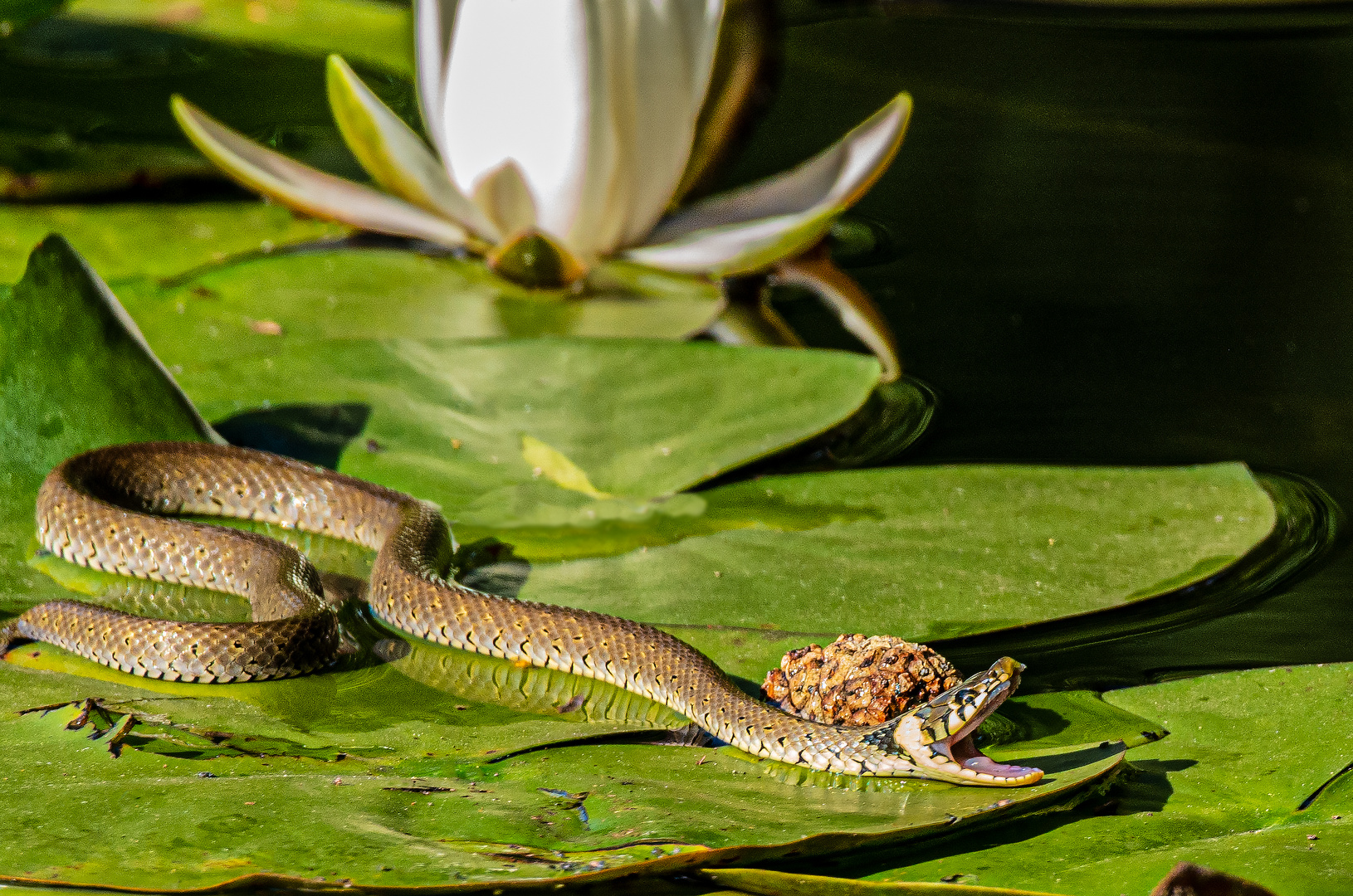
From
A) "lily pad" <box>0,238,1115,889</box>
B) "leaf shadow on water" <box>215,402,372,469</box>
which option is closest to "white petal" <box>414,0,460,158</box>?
"leaf shadow on water" <box>215,402,372,469</box>

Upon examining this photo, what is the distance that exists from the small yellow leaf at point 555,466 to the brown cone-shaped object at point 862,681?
2.83 feet

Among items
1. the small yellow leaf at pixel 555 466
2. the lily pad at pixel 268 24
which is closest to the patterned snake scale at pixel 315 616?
the small yellow leaf at pixel 555 466

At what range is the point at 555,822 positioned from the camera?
229cm

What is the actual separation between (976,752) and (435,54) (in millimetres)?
3242

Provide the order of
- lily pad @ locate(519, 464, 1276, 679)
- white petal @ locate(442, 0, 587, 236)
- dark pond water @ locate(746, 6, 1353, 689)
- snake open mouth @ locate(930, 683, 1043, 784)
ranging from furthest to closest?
white petal @ locate(442, 0, 587, 236) → dark pond water @ locate(746, 6, 1353, 689) → lily pad @ locate(519, 464, 1276, 679) → snake open mouth @ locate(930, 683, 1043, 784)

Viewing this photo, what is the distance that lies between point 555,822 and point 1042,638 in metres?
1.24

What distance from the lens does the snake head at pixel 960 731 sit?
8.14 feet

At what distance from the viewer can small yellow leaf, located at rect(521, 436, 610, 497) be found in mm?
3539

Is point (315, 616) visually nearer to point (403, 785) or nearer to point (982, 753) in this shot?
point (403, 785)

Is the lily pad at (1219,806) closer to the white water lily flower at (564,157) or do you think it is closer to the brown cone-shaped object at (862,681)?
the brown cone-shaped object at (862,681)

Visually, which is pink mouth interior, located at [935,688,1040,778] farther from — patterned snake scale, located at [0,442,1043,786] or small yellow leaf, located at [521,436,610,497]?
small yellow leaf, located at [521,436,610,497]

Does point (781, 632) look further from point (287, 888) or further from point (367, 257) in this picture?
point (367, 257)

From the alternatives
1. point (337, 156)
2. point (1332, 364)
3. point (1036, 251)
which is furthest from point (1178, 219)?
point (337, 156)

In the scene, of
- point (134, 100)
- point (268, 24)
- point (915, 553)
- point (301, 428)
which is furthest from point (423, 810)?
point (268, 24)
